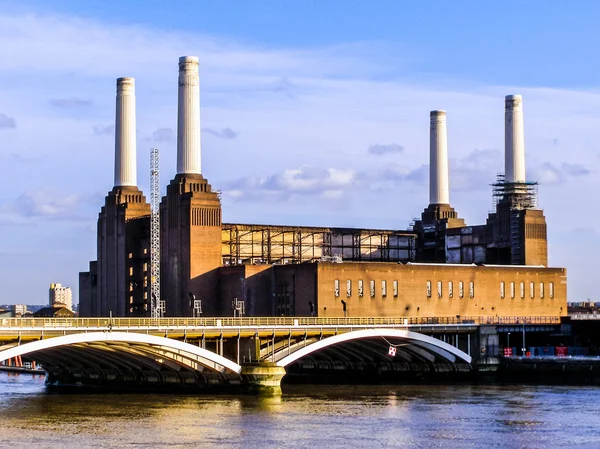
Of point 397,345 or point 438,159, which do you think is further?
point 438,159

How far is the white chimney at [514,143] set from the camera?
139875mm

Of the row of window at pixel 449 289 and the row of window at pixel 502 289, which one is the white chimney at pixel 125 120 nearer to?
the row of window at pixel 449 289

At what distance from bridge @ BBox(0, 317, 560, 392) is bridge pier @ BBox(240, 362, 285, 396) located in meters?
0.07

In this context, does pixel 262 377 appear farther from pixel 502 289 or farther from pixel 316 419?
pixel 502 289

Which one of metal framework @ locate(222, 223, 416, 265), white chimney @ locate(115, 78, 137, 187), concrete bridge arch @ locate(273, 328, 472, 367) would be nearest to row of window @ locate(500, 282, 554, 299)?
metal framework @ locate(222, 223, 416, 265)

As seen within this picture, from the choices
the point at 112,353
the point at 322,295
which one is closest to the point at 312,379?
the point at 322,295

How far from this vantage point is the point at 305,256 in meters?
139

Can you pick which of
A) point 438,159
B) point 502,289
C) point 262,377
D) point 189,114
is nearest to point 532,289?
point 502,289

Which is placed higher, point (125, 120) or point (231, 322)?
point (125, 120)

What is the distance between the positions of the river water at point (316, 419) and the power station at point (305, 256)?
2421 cm

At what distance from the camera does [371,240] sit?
14575cm

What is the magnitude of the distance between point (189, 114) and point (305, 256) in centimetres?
2403

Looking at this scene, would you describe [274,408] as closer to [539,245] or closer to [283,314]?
[283,314]

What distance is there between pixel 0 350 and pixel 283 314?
150 ft
